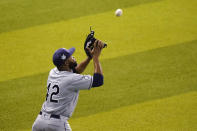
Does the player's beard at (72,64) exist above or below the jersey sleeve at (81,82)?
above

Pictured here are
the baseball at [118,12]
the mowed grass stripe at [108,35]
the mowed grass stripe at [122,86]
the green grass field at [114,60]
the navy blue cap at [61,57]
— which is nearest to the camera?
the navy blue cap at [61,57]

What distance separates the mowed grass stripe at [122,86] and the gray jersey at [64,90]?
1801 millimetres

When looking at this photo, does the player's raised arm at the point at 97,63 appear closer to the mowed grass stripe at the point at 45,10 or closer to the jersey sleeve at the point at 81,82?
the jersey sleeve at the point at 81,82

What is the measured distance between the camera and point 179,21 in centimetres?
1120

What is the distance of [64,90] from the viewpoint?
6258 millimetres

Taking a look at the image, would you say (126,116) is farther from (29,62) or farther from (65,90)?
(29,62)

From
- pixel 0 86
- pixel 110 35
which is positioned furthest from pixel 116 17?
pixel 0 86

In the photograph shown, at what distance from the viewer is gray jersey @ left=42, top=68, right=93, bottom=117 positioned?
622 cm

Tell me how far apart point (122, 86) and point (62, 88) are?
9.33 feet

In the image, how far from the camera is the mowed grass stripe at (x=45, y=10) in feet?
37.6

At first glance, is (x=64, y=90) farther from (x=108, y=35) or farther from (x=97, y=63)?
(x=108, y=35)

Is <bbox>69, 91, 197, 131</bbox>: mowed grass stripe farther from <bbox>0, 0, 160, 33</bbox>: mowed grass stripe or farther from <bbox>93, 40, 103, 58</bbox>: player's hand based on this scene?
<bbox>0, 0, 160, 33</bbox>: mowed grass stripe

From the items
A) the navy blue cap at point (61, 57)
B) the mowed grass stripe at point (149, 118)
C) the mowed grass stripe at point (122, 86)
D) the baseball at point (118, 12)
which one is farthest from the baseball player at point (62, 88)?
the baseball at point (118, 12)

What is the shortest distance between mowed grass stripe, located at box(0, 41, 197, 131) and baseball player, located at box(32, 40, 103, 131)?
1.71 metres
